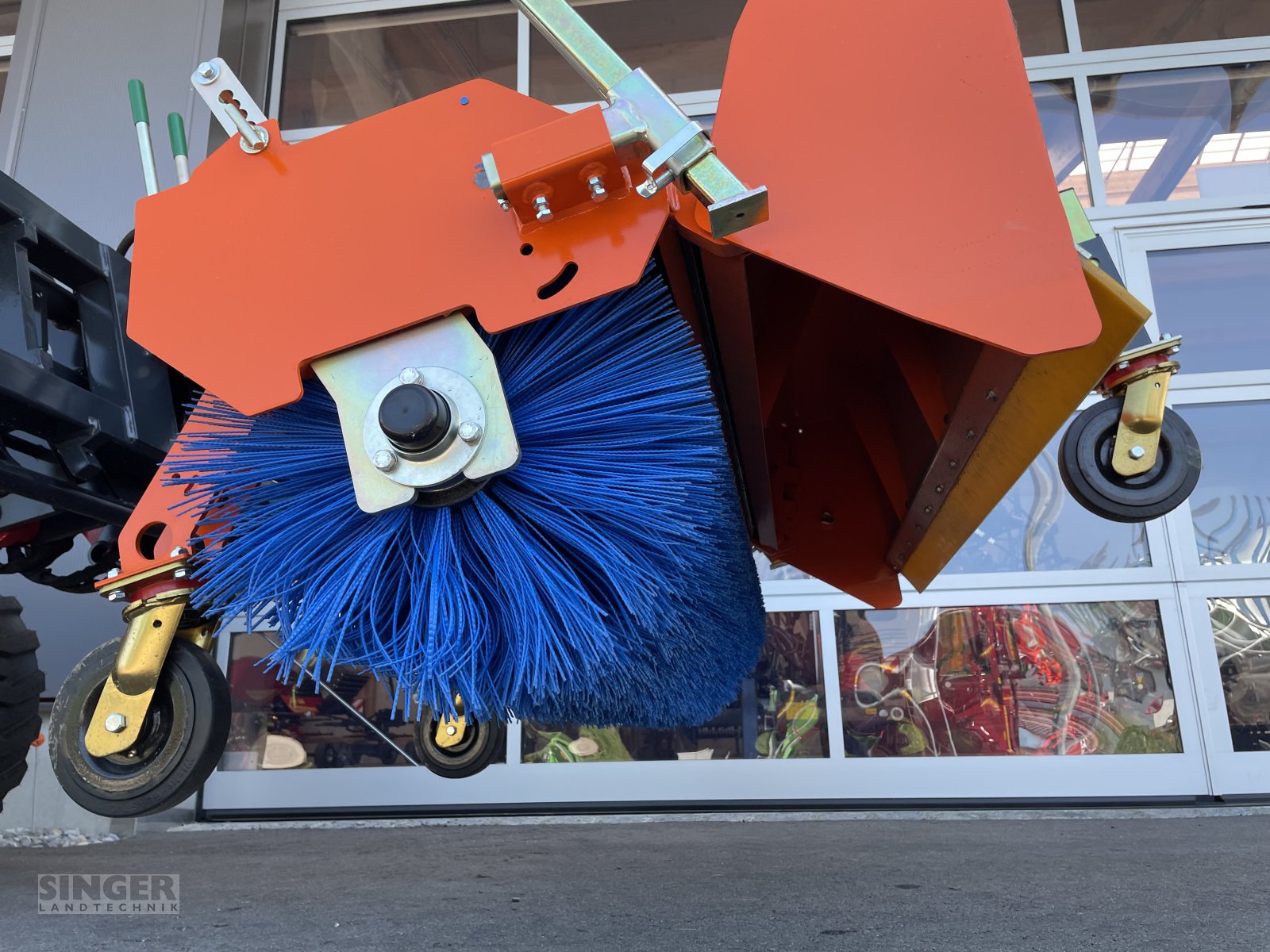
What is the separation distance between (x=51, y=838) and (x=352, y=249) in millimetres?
2798

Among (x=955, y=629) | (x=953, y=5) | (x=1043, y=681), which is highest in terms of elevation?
(x=953, y=5)

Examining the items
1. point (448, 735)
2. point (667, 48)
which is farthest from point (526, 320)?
point (667, 48)

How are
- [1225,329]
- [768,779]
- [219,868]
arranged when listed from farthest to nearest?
[1225,329] → [768,779] → [219,868]

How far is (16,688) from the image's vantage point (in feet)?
4.71

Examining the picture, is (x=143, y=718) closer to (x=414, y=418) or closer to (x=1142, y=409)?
(x=414, y=418)

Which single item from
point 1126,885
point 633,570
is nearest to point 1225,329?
point 1126,885

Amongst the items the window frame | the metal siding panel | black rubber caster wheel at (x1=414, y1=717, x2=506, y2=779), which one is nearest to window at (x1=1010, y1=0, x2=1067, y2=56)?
the window frame

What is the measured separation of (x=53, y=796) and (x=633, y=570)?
9.72 ft

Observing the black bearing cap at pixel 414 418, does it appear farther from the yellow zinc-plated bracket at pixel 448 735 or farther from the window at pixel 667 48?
the window at pixel 667 48

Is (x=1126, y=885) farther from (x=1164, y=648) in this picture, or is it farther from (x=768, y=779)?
(x=1164, y=648)

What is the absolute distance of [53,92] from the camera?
11.7 ft

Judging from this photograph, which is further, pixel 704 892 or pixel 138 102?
pixel 704 892

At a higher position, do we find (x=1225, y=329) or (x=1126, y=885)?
(x=1225, y=329)

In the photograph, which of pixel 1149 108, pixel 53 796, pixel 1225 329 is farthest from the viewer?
pixel 1149 108
